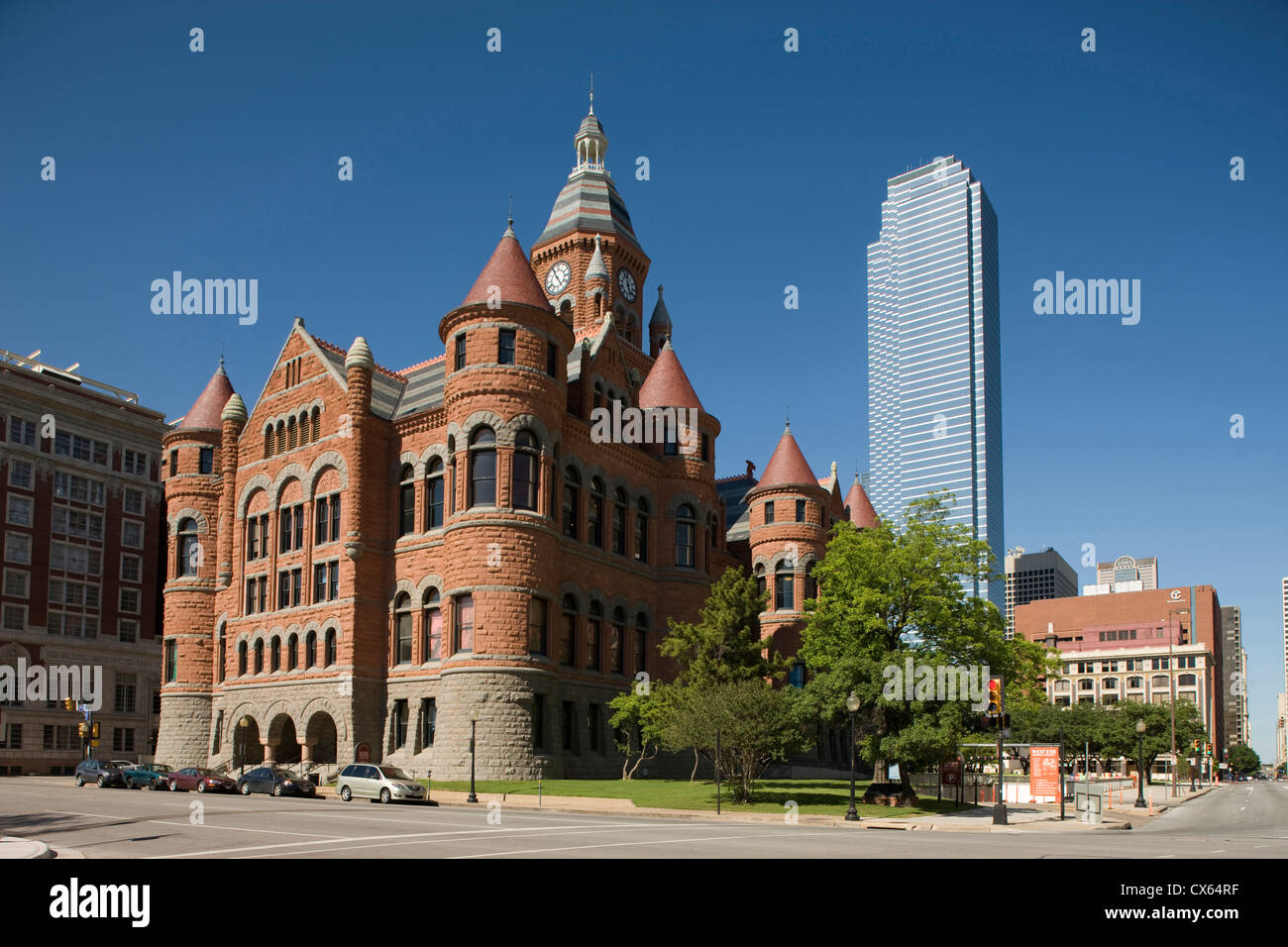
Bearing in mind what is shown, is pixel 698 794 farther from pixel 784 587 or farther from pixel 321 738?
pixel 784 587

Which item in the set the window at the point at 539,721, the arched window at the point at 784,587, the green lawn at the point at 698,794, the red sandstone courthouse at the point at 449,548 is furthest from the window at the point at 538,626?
the arched window at the point at 784,587

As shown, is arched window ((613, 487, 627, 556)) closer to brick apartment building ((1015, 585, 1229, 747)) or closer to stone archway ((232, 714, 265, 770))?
stone archway ((232, 714, 265, 770))

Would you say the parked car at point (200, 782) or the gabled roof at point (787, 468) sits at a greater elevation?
the gabled roof at point (787, 468)

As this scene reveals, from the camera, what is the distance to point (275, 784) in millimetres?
40938

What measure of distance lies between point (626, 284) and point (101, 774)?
42102mm

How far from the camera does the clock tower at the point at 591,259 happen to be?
225ft

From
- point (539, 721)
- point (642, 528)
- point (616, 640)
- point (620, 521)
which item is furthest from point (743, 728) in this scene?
point (642, 528)

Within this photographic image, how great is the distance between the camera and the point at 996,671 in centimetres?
4478

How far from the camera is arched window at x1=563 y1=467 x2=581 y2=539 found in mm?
51969

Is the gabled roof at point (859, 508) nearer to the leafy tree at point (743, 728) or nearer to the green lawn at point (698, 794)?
the green lawn at point (698, 794)

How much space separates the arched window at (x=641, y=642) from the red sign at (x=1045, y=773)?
22.7 metres

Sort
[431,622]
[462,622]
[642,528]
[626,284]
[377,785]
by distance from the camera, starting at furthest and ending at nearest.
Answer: [626,284]
[642,528]
[431,622]
[462,622]
[377,785]

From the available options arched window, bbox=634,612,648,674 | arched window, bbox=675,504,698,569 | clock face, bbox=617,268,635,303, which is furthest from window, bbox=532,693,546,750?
clock face, bbox=617,268,635,303
